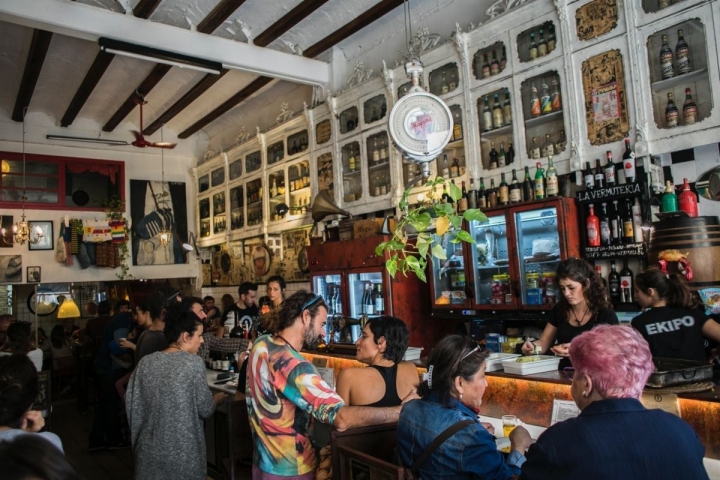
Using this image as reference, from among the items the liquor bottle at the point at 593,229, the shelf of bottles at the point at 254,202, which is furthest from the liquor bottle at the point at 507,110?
the shelf of bottles at the point at 254,202

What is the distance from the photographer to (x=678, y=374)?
8.39 ft

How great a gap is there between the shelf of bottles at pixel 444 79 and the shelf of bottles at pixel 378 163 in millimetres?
925

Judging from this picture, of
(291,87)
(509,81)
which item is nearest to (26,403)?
(509,81)

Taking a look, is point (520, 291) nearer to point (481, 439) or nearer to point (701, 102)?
point (701, 102)

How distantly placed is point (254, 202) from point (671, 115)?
7019 millimetres

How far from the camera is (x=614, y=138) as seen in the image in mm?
4734

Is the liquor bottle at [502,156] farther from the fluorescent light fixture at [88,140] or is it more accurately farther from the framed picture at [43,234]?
the framed picture at [43,234]

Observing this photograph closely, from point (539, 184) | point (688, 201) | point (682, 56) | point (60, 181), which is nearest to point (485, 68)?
point (539, 184)

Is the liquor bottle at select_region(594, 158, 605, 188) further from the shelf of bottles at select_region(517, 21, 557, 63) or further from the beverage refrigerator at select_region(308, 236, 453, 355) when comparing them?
the beverage refrigerator at select_region(308, 236, 453, 355)

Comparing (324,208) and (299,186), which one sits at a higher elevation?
(299,186)

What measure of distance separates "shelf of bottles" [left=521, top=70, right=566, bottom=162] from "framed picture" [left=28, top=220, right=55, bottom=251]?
9046 millimetres

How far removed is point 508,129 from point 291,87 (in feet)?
15.9

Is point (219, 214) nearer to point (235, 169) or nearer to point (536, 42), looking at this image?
point (235, 169)

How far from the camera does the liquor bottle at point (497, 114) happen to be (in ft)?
18.7
